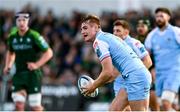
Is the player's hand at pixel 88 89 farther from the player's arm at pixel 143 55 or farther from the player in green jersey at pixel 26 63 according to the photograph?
the player in green jersey at pixel 26 63

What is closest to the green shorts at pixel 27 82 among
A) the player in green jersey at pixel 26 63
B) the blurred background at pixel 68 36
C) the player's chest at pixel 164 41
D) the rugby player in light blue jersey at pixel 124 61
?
the player in green jersey at pixel 26 63

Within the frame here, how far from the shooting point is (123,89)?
37.6 feet

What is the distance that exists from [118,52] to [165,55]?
4.66 m

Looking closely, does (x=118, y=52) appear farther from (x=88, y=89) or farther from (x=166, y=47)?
(x=166, y=47)

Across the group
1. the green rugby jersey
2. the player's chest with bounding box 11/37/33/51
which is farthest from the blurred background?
the player's chest with bounding box 11/37/33/51

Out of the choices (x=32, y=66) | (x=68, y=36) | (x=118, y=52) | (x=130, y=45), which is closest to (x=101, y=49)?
(x=118, y=52)

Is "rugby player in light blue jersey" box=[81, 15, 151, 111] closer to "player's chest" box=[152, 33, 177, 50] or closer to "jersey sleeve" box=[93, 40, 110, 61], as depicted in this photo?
"jersey sleeve" box=[93, 40, 110, 61]

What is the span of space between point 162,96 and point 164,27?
1485mm

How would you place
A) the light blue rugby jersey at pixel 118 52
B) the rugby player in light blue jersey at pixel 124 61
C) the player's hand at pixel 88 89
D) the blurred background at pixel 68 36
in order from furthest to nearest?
the blurred background at pixel 68 36, the rugby player in light blue jersey at pixel 124 61, the light blue rugby jersey at pixel 118 52, the player's hand at pixel 88 89

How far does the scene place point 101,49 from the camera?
10359mm

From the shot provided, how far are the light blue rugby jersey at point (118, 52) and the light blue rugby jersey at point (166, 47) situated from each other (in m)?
4.29

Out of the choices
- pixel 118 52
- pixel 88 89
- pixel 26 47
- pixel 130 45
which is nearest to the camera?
pixel 88 89

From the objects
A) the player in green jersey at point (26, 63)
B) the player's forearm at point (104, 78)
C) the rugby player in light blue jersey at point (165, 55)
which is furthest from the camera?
the player in green jersey at point (26, 63)

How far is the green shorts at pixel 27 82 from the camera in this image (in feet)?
49.6
